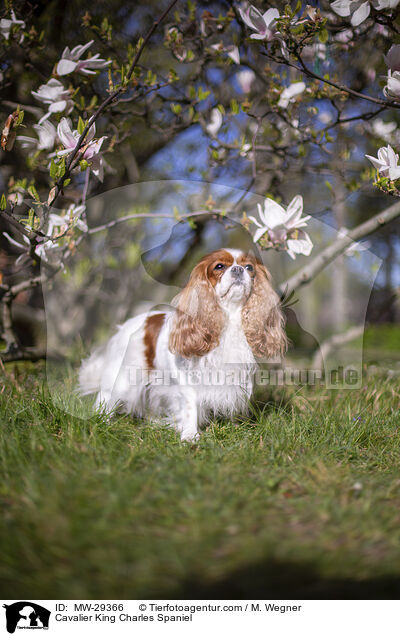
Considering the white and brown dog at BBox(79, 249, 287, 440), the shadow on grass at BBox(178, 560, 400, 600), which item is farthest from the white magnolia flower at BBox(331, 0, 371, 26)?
the shadow on grass at BBox(178, 560, 400, 600)

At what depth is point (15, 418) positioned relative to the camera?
2.15 metres

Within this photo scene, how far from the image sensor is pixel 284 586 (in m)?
1.16

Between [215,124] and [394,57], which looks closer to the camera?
[394,57]

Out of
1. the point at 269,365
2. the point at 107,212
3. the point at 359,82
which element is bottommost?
the point at 269,365

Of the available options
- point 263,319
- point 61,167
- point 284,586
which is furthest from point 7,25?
point 284,586

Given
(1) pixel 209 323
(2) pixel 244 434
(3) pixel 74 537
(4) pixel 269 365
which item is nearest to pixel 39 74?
(1) pixel 209 323

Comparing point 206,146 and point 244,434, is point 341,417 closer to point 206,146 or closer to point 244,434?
point 244,434

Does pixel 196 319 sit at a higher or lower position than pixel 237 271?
lower

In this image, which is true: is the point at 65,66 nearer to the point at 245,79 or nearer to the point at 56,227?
the point at 56,227

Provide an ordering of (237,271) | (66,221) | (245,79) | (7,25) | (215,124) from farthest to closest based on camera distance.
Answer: (245,79) < (215,124) < (7,25) < (66,221) < (237,271)

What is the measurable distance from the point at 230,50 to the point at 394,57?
1.21 m

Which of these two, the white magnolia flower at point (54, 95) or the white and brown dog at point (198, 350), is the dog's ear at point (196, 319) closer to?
the white and brown dog at point (198, 350)

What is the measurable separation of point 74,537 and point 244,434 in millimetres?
1102

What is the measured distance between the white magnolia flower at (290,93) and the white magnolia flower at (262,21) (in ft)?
1.70
